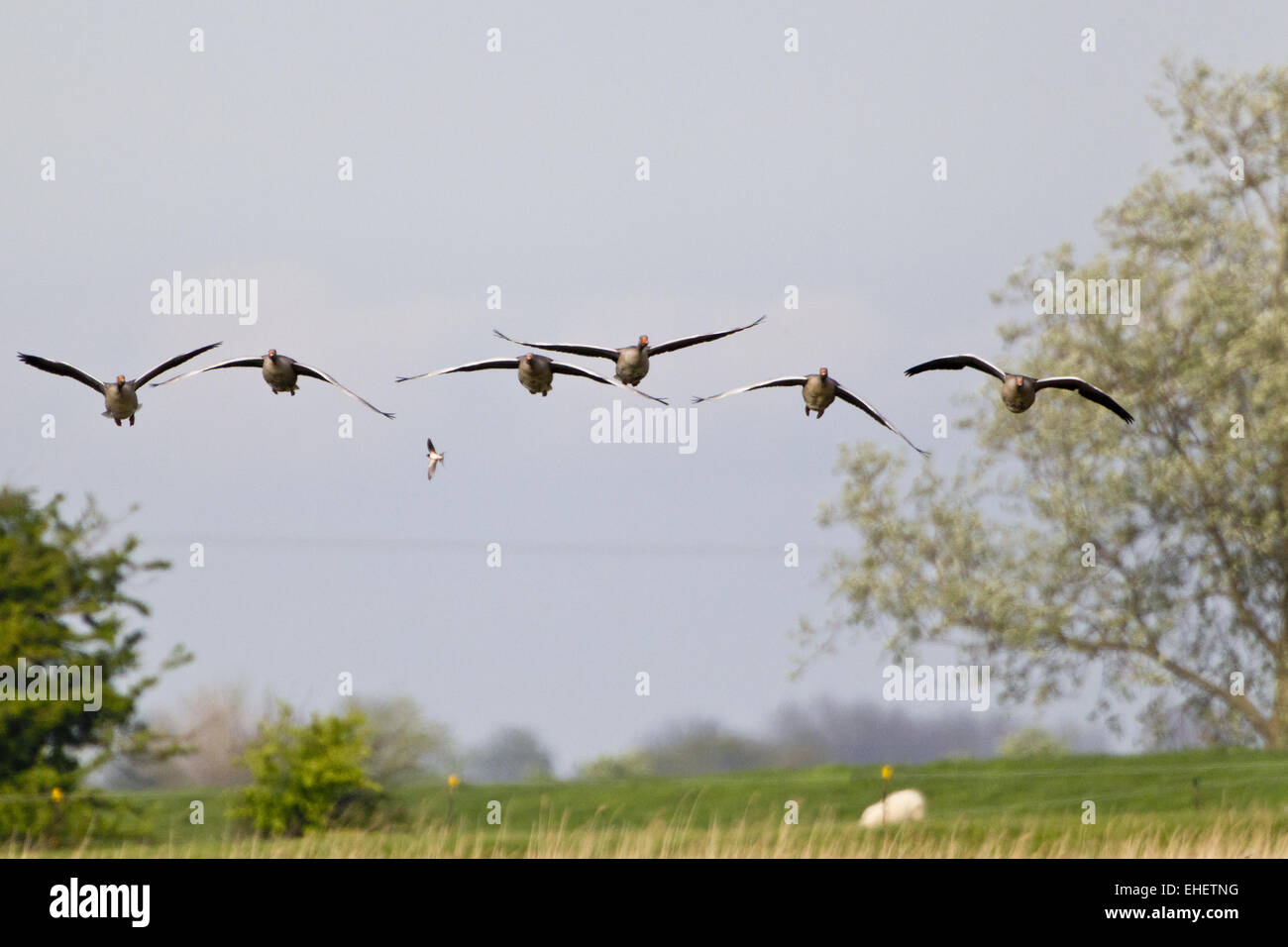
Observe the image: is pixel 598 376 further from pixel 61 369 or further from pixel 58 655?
pixel 58 655

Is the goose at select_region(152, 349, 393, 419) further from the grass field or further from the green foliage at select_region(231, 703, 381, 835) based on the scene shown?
the green foliage at select_region(231, 703, 381, 835)

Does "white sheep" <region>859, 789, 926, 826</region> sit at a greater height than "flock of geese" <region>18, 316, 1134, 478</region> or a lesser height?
lesser

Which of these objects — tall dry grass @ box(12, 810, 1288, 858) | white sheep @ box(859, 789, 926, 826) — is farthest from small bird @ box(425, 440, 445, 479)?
white sheep @ box(859, 789, 926, 826)

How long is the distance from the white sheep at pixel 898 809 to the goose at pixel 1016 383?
17.1 metres

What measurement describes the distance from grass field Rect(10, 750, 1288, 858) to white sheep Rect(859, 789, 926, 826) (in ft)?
1.08

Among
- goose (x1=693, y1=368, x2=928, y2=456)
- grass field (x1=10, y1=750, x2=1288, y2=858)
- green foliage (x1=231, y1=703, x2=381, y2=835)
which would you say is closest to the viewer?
goose (x1=693, y1=368, x2=928, y2=456)

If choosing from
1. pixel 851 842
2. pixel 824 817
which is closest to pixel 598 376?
pixel 851 842

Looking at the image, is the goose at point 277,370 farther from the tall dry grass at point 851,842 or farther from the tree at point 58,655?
the tree at point 58,655

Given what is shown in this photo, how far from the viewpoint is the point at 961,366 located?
29.0ft

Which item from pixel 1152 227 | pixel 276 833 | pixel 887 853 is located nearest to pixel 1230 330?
pixel 1152 227

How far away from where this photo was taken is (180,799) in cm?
3156

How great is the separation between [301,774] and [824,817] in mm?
8357

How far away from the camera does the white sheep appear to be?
25.6 m
